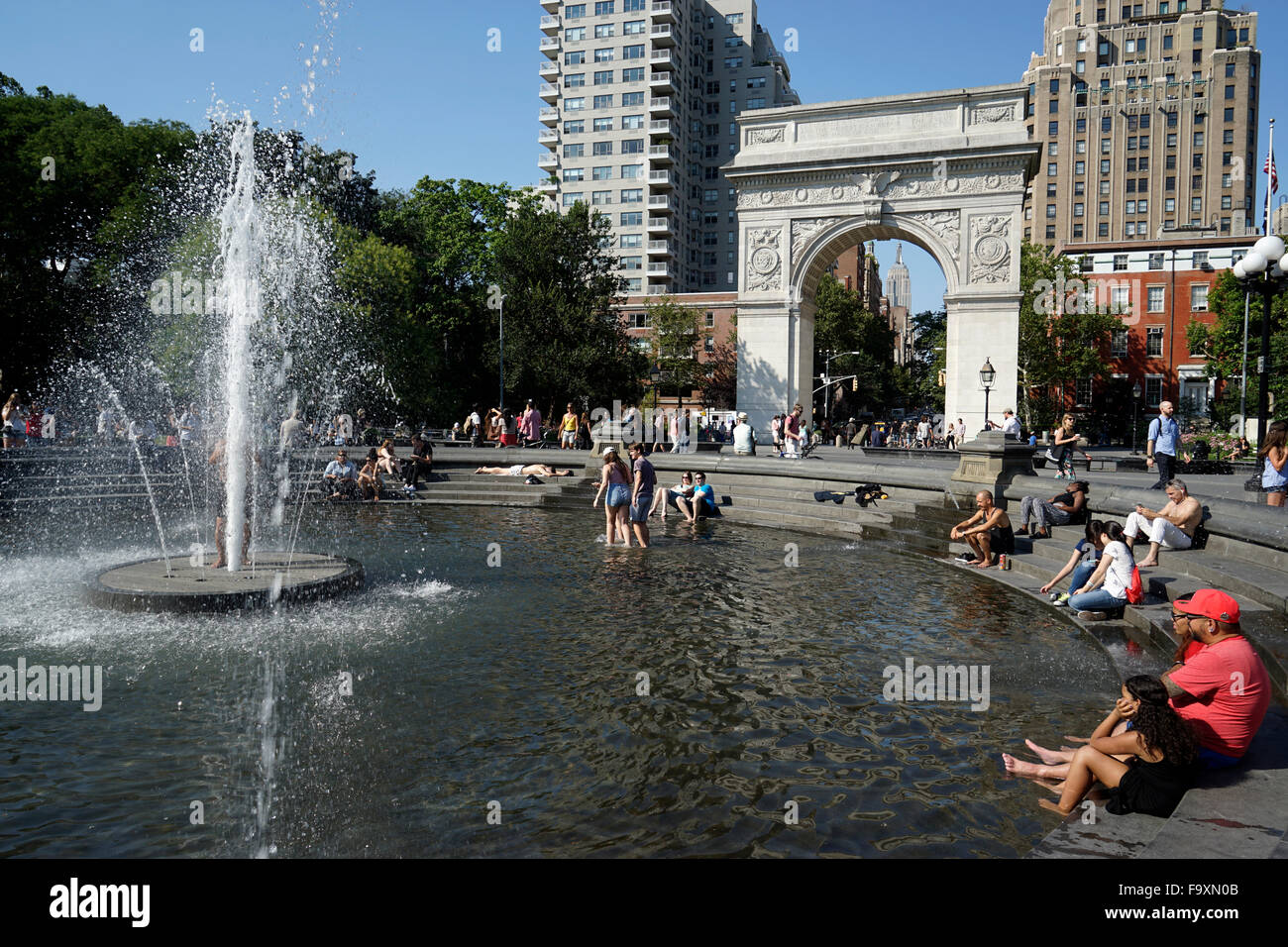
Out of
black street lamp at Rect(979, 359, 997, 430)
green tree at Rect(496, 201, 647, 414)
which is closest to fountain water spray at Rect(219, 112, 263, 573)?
black street lamp at Rect(979, 359, 997, 430)

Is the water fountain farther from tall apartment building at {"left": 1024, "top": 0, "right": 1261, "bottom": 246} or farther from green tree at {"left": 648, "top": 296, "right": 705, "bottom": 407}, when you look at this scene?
tall apartment building at {"left": 1024, "top": 0, "right": 1261, "bottom": 246}

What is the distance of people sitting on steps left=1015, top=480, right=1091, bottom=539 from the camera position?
12.9 m

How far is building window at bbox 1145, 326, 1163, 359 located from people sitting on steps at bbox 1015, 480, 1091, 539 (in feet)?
202

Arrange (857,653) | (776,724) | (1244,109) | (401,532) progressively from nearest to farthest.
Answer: (776,724)
(857,653)
(401,532)
(1244,109)

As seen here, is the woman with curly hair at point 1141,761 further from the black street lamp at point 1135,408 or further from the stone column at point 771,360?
the black street lamp at point 1135,408

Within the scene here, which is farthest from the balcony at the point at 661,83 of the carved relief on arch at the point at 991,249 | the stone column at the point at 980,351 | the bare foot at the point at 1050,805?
the bare foot at the point at 1050,805

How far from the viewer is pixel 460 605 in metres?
9.59

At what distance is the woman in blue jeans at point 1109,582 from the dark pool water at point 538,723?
0.43 meters

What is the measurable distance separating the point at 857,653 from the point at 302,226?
28521 millimetres

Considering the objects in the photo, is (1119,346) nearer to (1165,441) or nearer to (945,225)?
(945,225)

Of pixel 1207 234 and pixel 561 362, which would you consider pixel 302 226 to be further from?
pixel 1207 234

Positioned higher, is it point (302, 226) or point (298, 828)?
point (302, 226)

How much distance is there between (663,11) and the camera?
77.8m

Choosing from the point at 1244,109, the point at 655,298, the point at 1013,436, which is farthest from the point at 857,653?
the point at 1244,109
